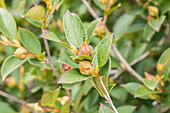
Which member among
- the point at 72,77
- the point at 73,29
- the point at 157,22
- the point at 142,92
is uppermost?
the point at 73,29

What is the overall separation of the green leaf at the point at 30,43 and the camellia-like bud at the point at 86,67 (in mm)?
329

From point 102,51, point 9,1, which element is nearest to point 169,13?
point 102,51

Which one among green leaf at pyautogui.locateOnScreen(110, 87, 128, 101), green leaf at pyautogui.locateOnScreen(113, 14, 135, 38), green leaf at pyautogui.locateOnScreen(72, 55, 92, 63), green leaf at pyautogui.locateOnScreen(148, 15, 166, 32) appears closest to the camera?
green leaf at pyautogui.locateOnScreen(72, 55, 92, 63)

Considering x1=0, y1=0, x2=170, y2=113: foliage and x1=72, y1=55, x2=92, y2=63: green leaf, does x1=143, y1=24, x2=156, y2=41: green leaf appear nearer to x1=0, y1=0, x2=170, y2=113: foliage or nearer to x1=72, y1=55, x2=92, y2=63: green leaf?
x1=0, y1=0, x2=170, y2=113: foliage

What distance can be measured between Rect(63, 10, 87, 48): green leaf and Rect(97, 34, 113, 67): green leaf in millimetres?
78

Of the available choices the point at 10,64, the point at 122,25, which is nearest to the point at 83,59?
the point at 10,64

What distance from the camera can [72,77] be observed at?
0.63 m

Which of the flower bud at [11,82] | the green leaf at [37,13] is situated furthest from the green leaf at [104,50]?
the flower bud at [11,82]

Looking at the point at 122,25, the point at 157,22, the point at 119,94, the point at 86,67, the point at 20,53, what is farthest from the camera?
the point at 122,25

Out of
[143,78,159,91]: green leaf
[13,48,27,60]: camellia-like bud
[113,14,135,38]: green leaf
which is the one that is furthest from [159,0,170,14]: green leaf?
[13,48,27,60]: camellia-like bud

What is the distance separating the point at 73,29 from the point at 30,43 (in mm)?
301

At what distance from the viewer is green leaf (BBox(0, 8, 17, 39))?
0.83 m

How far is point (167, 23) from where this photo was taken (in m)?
1.30

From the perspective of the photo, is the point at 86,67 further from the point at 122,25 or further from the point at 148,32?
the point at 122,25
